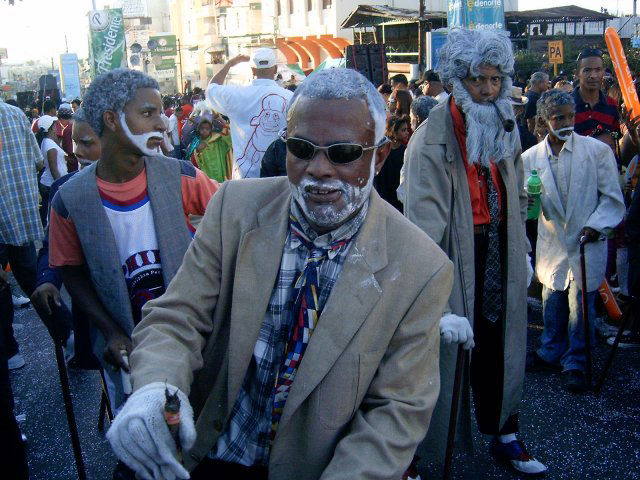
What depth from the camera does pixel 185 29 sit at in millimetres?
68500

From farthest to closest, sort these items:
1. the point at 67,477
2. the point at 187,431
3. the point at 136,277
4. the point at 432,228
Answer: the point at 67,477
the point at 432,228
the point at 136,277
the point at 187,431

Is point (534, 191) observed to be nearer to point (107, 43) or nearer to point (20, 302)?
point (20, 302)

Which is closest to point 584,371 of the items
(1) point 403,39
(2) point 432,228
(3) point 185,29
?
(2) point 432,228

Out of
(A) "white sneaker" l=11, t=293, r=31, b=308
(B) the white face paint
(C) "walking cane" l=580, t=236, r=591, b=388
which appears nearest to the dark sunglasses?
(C) "walking cane" l=580, t=236, r=591, b=388

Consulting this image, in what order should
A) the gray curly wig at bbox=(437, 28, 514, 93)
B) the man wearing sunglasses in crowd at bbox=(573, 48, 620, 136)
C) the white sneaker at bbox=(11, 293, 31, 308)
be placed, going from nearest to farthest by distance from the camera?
1. the gray curly wig at bbox=(437, 28, 514, 93)
2. the man wearing sunglasses in crowd at bbox=(573, 48, 620, 136)
3. the white sneaker at bbox=(11, 293, 31, 308)

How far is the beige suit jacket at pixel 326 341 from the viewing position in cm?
181

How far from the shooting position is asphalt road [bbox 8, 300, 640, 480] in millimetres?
3893

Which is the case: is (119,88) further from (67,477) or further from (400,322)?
(67,477)

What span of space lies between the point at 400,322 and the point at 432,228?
144 cm

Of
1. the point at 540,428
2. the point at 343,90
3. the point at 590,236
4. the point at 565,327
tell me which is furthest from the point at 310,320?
the point at 565,327

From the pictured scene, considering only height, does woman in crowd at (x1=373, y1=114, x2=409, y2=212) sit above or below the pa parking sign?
below

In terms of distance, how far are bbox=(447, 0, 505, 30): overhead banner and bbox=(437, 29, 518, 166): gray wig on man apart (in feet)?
31.1

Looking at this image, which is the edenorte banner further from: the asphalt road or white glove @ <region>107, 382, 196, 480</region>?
white glove @ <region>107, 382, 196, 480</region>

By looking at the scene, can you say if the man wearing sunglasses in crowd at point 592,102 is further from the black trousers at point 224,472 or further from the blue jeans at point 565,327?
the black trousers at point 224,472
